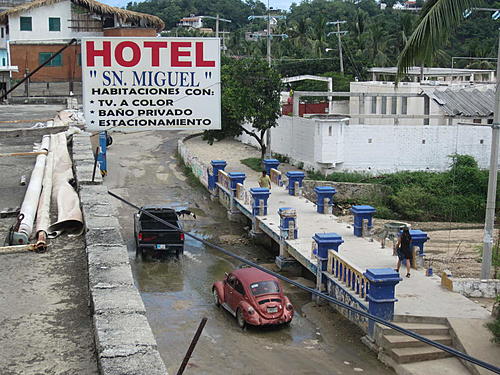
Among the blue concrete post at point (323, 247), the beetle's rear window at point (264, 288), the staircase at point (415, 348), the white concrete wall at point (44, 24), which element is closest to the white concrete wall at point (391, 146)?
the blue concrete post at point (323, 247)

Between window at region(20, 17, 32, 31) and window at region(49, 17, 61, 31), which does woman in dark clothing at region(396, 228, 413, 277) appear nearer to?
window at region(20, 17, 32, 31)

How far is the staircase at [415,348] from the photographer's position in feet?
46.4

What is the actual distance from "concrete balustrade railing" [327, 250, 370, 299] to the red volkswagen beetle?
5.02ft

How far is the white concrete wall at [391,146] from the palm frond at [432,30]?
23.4 metres

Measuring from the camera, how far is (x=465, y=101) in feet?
129

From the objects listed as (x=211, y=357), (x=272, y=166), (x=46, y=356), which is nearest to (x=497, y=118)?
(x=211, y=357)

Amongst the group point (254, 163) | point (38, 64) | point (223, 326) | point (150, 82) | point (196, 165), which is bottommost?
point (223, 326)

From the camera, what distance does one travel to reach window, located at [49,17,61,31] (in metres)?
48.8

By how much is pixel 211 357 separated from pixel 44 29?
3851 centimetres

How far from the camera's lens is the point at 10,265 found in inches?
320

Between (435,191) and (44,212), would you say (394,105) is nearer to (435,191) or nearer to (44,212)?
(435,191)

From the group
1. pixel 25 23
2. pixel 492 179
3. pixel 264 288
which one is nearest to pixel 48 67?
pixel 25 23

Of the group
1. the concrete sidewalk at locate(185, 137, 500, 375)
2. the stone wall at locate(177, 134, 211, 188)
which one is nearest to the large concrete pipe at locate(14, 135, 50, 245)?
the concrete sidewalk at locate(185, 137, 500, 375)

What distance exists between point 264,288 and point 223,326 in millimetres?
1347
